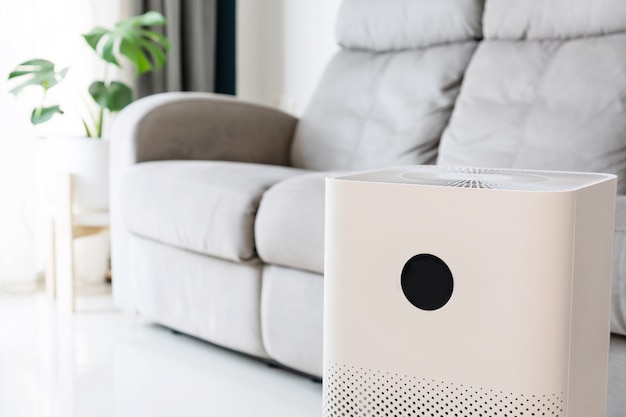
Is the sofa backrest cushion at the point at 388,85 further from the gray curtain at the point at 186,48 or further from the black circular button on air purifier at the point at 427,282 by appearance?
the black circular button on air purifier at the point at 427,282

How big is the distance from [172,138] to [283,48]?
118cm

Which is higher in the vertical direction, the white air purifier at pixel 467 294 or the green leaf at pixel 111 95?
Result: the green leaf at pixel 111 95

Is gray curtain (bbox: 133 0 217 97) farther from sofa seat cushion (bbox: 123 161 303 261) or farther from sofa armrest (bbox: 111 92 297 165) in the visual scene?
sofa seat cushion (bbox: 123 161 303 261)

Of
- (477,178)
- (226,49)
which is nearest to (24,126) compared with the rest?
(226,49)

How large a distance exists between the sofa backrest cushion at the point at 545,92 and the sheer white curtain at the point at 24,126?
1.45 meters

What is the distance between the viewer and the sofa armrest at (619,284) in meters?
1.23

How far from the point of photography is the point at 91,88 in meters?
2.60

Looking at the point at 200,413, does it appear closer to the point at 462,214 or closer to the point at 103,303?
the point at 462,214

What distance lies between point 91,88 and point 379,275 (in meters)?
1.84

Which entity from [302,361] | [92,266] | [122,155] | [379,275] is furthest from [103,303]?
[379,275]

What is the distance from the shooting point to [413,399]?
3.21 ft

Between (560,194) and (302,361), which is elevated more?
(560,194)

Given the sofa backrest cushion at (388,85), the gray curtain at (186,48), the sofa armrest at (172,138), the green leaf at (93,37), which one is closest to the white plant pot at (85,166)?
the sofa armrest at (172,138)

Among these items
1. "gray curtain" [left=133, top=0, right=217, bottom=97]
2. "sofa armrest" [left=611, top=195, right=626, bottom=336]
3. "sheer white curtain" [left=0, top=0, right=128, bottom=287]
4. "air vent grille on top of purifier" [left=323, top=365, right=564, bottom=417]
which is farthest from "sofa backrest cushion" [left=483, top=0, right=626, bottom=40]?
"sheer white curtain" [left=0, top=0, right=128, bottom=287]
